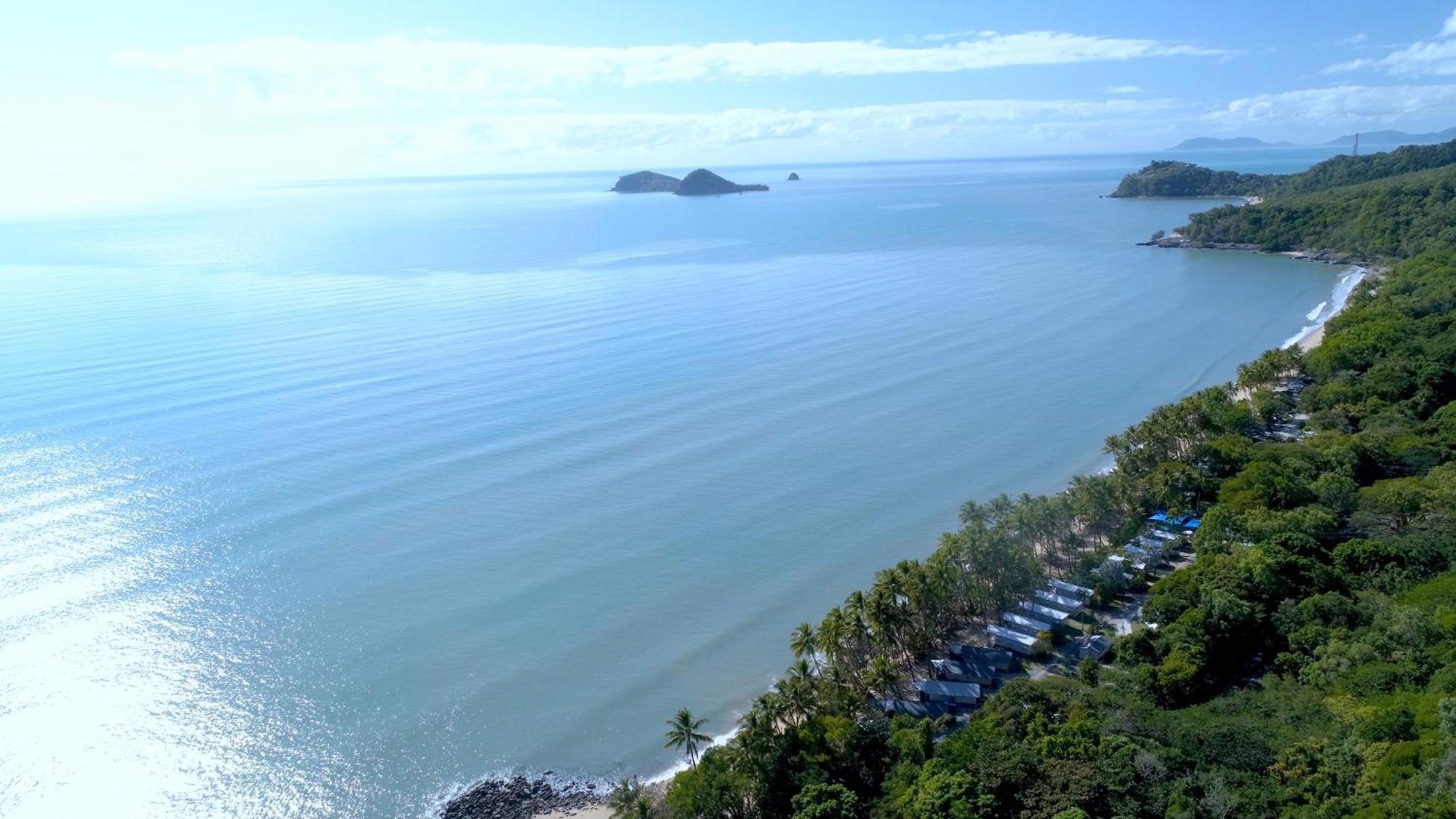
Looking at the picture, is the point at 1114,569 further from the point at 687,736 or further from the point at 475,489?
the point at 475,489

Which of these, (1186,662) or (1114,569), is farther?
(1114,569)

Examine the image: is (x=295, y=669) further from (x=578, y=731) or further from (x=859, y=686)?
(x=859, y=686)

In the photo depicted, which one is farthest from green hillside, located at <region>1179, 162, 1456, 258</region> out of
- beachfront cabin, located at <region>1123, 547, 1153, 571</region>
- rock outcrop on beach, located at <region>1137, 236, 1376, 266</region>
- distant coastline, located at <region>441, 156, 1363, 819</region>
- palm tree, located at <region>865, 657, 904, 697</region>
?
distant coastline, located at <region>441, 156, 1363, 819</region>

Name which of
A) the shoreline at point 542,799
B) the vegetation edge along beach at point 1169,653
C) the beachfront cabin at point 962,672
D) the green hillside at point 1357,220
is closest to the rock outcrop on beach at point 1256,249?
the green hillside at point 1357,220

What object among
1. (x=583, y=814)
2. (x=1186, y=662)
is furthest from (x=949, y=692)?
(x=583, y=814)

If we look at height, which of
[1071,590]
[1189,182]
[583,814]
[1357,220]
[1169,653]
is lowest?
[583,814]

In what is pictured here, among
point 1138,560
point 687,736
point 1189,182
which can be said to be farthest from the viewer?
point 1189,182

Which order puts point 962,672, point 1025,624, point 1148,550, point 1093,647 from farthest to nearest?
point 1148,550
point 1025,624
point 1093,647
point 962,672
